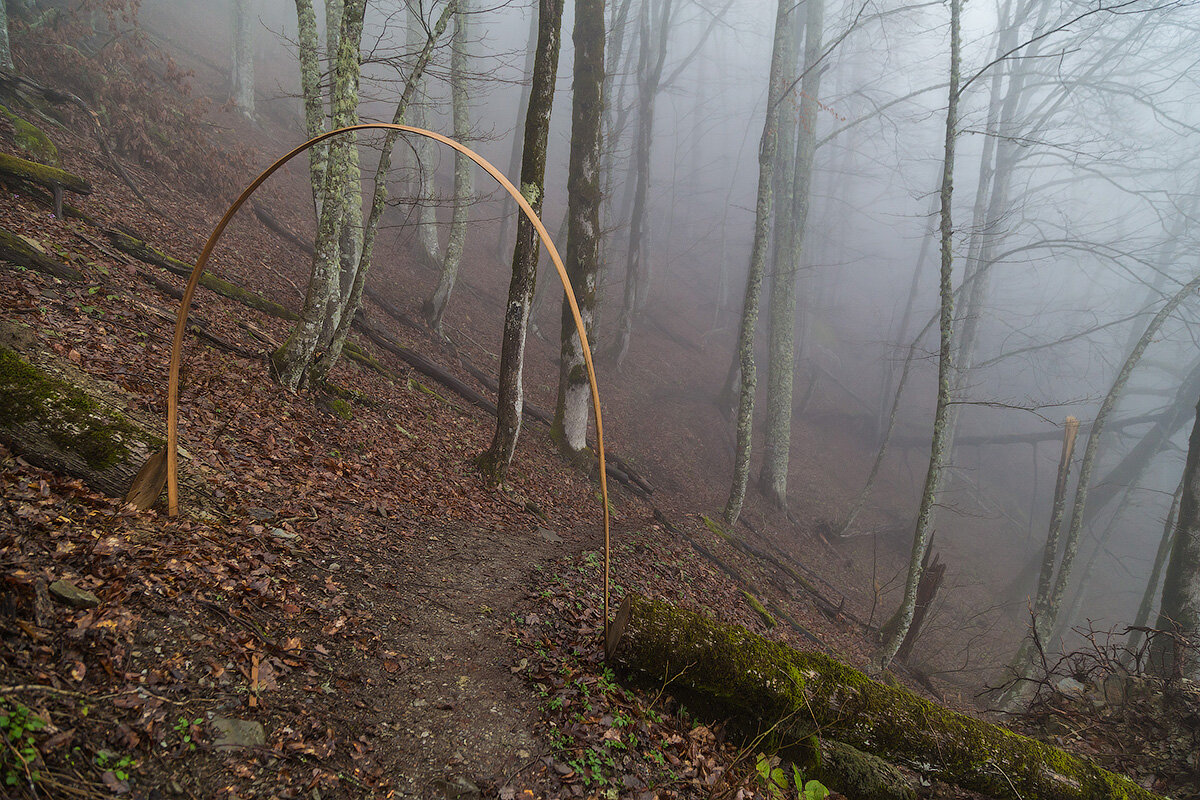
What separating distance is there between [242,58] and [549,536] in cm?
2034

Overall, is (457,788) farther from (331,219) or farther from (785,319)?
(785,319)

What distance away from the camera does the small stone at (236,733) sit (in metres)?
2.78

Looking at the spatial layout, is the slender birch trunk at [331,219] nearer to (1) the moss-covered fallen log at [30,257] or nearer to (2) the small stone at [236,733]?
(1) the moss-covered fallen log at [30,257]

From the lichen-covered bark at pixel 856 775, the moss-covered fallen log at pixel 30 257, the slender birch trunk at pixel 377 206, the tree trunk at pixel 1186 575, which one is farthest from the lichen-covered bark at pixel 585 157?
the tree trunk at pixel 1186 575

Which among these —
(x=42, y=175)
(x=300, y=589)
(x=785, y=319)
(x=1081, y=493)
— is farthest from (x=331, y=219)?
(x=1081, y=493)

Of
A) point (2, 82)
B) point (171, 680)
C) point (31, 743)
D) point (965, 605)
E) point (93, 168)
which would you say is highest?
point (2, 82)

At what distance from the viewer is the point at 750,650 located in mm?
4148

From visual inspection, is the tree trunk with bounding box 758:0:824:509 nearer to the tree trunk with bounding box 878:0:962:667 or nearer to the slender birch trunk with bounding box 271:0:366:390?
the tree trunk with bounding box 878:0:962:667

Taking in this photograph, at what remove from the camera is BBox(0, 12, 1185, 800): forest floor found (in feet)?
8.97

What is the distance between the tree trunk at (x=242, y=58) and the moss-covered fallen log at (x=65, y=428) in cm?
1853

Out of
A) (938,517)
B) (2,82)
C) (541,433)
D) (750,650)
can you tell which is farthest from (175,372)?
(938,517)

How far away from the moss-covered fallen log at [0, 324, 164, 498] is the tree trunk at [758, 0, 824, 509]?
1486cm

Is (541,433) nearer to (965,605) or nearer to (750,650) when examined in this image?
(750,650)

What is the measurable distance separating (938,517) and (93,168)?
91.4 feet
